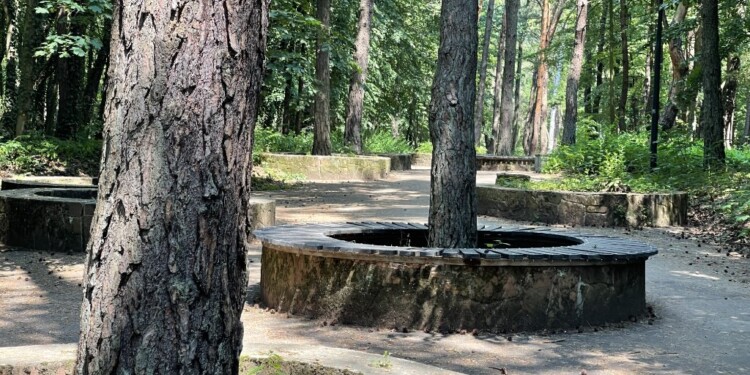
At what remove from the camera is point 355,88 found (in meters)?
28.4

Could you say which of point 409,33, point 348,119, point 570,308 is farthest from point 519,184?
point 409,33

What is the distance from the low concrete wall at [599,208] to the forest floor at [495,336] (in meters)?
4.20

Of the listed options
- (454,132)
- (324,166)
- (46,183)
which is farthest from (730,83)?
(454,132)

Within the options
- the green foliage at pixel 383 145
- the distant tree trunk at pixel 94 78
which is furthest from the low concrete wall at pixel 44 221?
the green foliage at pixel 383 145

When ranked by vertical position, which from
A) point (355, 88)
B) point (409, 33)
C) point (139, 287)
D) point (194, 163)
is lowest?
point (139, 287)

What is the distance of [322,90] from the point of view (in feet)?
79.0

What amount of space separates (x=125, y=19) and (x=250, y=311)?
4.75 m

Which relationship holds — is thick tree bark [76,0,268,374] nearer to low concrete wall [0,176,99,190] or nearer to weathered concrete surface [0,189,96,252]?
weathered concrete surface [0,189,96,252]

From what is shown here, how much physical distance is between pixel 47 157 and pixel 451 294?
13.7m

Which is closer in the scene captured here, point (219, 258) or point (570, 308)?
point (219, 258)

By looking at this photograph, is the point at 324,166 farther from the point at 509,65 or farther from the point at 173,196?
the point at 173,196

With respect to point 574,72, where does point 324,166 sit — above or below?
below

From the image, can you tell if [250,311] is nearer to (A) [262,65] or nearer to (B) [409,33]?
(A) [262,65]

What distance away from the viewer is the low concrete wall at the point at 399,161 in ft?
101
